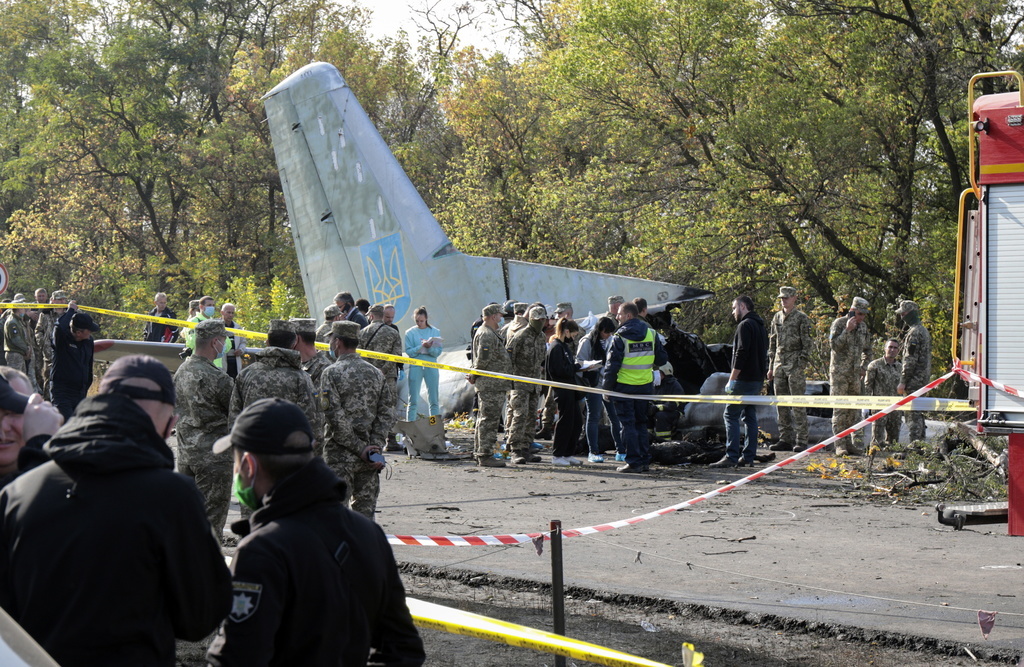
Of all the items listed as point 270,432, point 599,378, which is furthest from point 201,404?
point 599,378

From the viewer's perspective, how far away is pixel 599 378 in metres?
12.7

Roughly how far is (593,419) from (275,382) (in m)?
6.39

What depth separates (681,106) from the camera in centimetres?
2005

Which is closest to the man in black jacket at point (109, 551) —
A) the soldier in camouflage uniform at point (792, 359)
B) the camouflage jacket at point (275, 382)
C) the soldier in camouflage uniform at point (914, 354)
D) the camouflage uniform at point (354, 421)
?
the camouflage jacket at point (275, 382)

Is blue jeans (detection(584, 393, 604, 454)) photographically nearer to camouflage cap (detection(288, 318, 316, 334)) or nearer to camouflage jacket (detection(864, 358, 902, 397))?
camouflage jacket (detection(864, 358, 902, 397))

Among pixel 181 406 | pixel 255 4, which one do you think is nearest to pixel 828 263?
pixel 181 406

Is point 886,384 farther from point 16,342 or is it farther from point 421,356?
point 16,342

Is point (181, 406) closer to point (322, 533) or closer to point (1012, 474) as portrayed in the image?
point (322, 533)

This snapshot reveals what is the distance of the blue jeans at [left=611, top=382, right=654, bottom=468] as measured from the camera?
11.6 metres

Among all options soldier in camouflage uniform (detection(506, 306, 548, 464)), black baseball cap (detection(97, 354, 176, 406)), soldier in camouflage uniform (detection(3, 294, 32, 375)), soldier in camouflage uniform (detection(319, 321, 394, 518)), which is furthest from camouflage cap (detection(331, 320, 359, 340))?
soldier in camouflage uniform (detection(3, 294, 32, 375))

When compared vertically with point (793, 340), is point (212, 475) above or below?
below

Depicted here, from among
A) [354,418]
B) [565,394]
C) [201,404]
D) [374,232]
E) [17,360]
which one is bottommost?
[565,394]

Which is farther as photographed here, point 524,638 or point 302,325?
point 302,325

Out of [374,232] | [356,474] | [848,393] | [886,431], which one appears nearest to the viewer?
[356,474]
